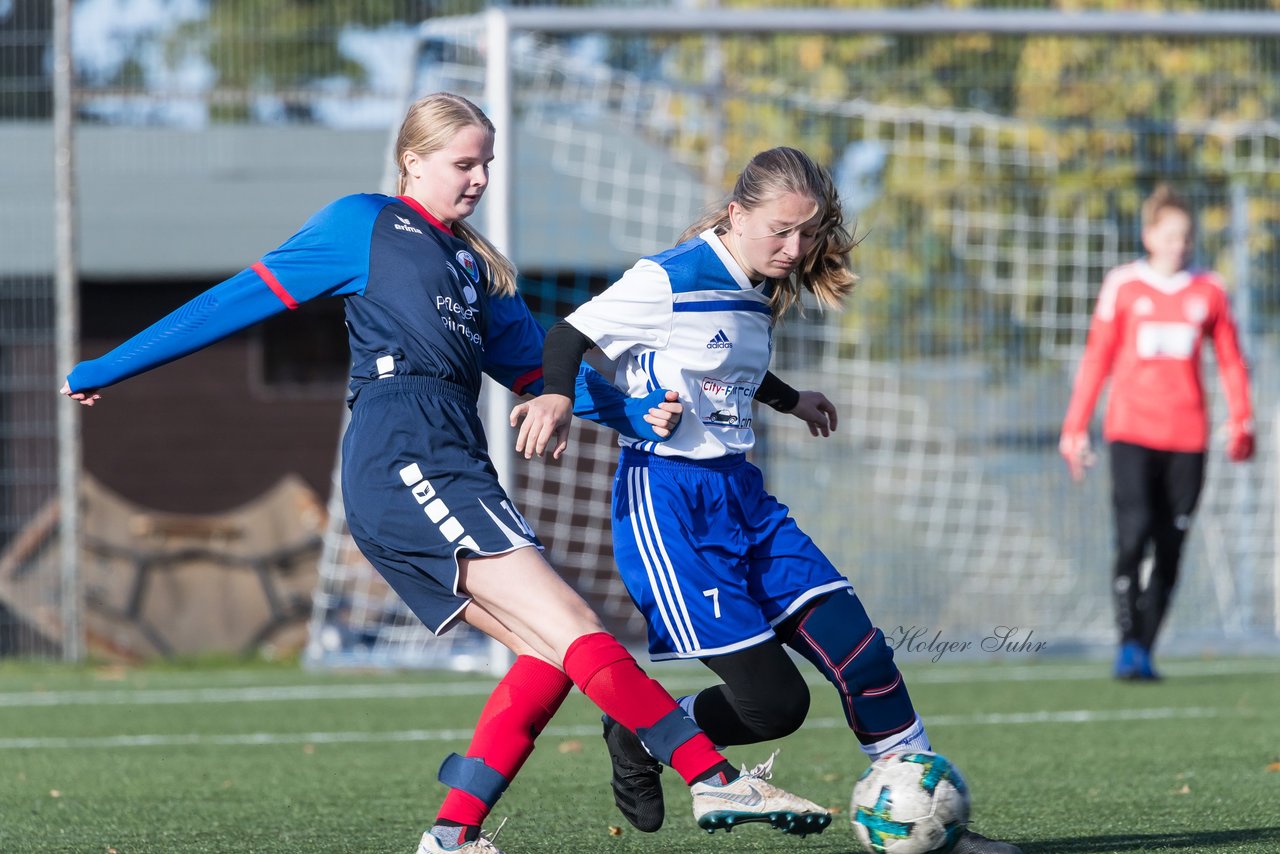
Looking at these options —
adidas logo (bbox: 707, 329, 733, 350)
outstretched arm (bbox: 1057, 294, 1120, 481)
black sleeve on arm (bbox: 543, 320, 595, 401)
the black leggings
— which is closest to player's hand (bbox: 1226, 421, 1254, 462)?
the black leggings

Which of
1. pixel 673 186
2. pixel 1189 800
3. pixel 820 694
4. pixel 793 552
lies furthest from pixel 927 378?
pixel 793 552

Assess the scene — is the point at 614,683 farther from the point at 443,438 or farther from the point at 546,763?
the point at 546,763

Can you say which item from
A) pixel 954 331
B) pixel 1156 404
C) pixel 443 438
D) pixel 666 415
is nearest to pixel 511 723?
pixel 443 438

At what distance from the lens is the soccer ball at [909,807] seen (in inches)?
138

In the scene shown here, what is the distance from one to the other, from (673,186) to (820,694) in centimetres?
359

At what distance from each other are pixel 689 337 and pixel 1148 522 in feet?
14.8

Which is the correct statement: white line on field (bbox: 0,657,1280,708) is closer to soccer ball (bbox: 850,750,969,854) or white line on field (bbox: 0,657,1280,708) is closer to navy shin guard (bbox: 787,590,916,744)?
navy shin guard (bbox: 787,590,916,744)

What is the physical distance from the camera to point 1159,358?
25.8 ft

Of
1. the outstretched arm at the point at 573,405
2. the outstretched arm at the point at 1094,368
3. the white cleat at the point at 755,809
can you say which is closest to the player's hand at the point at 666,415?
the outstretched arm at the point at 573,405

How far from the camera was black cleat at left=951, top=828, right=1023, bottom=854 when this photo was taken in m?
3.60

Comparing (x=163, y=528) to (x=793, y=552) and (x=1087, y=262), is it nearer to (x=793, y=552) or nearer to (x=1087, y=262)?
(x=1087, y=262)

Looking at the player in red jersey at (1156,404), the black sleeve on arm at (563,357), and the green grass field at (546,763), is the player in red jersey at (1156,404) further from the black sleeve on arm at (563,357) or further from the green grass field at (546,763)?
the black sleeve on arm at (563,357)

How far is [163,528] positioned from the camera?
39.7 feet

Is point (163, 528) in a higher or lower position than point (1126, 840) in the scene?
lower
